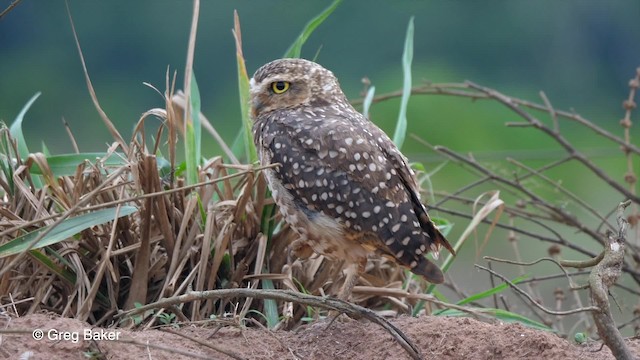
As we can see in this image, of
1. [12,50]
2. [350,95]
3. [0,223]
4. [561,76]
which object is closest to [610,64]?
[561,76]

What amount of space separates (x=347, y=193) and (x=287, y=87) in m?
0.64

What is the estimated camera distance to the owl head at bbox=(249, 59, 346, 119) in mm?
3504

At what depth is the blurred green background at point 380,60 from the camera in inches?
205

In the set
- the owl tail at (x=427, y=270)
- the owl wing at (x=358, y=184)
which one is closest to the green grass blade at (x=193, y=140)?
the owl wing at (x=358, y=184)

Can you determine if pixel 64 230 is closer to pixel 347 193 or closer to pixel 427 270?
pixel 347 193

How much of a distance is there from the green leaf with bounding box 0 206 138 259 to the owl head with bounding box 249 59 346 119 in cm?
80

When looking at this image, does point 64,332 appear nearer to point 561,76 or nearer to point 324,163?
point 324,163

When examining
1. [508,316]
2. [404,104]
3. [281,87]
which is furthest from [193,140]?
[508,316]

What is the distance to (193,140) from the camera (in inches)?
136

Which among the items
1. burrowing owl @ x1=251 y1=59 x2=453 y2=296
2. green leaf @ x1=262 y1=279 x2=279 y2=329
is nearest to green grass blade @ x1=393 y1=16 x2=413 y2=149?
burrowing owl @ x1=251 y1=59 x2=453 y2=296

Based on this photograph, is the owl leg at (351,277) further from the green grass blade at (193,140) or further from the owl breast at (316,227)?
the green grass blade at (193,140)

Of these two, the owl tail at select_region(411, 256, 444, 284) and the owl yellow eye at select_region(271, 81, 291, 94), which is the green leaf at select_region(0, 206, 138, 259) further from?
the owl tail at select_region(411, 256, 444, 284)

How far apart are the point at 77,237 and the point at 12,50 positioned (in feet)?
7.86

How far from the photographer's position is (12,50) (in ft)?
16.6
